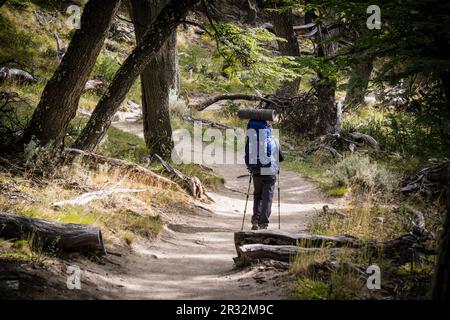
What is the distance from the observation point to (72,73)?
30.8ft

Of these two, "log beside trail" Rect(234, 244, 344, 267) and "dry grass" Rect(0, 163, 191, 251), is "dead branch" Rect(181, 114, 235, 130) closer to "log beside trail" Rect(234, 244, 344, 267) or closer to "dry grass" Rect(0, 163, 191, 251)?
"dry grass" Rect(0, 163, 191, 251)

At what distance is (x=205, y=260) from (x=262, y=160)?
2098mm

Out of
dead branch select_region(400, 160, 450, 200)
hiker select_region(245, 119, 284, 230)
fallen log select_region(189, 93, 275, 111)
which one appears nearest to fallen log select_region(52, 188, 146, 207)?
hiker select_region(245, 119, 284, 230)

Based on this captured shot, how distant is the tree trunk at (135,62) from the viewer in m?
10.2

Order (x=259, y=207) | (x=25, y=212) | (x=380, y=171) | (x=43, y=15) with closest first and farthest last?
(x=25, y=212), (x=259, y=207), (x=380, y=171), (x=43, y=15)

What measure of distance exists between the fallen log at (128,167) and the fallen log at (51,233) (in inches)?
151

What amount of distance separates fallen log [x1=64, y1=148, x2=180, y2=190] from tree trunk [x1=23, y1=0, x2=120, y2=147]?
688mm

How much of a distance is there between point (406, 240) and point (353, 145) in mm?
12272

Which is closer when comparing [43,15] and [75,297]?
[75,297]

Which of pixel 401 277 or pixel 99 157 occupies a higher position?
pixel 99 157
